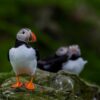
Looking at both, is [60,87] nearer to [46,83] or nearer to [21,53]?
[46,83]

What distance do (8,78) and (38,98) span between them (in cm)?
98

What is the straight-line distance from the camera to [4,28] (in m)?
16.0

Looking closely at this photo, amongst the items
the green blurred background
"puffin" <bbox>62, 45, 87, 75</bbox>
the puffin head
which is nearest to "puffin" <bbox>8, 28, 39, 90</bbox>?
the puffin head

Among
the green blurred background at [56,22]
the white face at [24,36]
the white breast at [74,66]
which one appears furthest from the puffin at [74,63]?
the green blurred background at [56,22]

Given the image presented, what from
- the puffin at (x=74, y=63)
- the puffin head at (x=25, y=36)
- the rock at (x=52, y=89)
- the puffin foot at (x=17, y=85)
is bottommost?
the rock at (x=52, y=89)

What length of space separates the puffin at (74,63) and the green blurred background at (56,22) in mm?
5434

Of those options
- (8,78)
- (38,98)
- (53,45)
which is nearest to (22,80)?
(8,78)

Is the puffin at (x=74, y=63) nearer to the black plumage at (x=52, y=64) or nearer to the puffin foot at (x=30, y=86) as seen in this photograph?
the black plumage at (x=52, y=64)

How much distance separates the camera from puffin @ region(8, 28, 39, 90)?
7.40 metres

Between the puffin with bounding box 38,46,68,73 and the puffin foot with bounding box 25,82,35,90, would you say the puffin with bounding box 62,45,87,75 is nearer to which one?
the puffin with bounding box 38,46,68,73

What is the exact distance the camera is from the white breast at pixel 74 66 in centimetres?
992

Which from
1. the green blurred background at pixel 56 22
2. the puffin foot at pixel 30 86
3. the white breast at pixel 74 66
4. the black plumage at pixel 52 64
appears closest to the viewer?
the puffin foot at pixel 30 86

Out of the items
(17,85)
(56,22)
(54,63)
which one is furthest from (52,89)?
(56,22)

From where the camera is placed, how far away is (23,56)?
7383 mm
